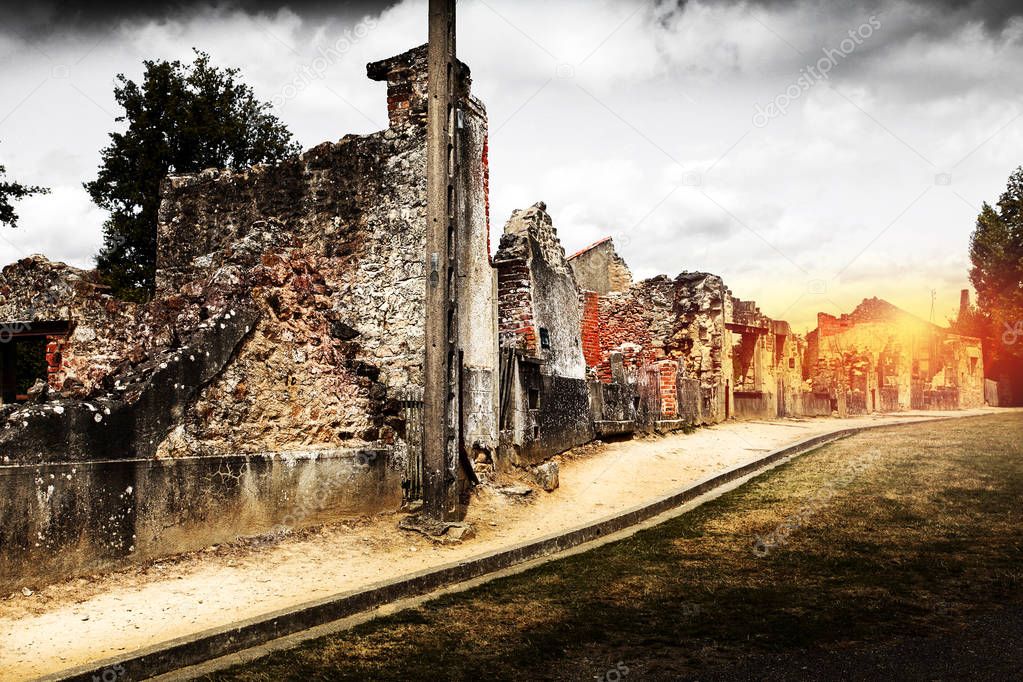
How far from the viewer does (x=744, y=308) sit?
26.7m

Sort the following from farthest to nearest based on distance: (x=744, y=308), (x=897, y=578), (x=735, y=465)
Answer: (x=744, y=308), (x=735, y=465), (x=897, y=578)

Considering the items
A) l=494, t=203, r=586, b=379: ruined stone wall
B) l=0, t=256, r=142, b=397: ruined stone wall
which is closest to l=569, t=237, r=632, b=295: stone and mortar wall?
l=494, t=203, r=586, b=379: ruined stone wall

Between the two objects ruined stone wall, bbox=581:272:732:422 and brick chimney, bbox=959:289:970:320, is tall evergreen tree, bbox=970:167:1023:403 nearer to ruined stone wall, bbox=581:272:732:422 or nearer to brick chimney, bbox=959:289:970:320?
brick chimney, bbox=959:289:970:320

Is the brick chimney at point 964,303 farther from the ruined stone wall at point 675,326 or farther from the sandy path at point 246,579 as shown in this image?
the sandy path at point 246,579

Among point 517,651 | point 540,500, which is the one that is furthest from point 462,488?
point 517,651

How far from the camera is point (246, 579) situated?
21.2 ft

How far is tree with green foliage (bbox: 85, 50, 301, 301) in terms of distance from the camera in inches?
980

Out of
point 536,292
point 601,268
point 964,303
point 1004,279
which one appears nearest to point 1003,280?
point 1004,279

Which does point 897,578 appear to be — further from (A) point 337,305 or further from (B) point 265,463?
(A) point 337,305

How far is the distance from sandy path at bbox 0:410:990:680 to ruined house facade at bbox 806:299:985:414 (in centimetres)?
2012

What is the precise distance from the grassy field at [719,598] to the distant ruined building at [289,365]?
8.44 feet

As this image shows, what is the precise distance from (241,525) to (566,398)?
262 inches

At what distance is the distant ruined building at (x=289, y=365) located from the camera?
21.1 feet

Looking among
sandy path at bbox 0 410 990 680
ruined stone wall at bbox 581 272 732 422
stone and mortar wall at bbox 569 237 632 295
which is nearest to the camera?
sandy path at bbox 0 410 990 680
